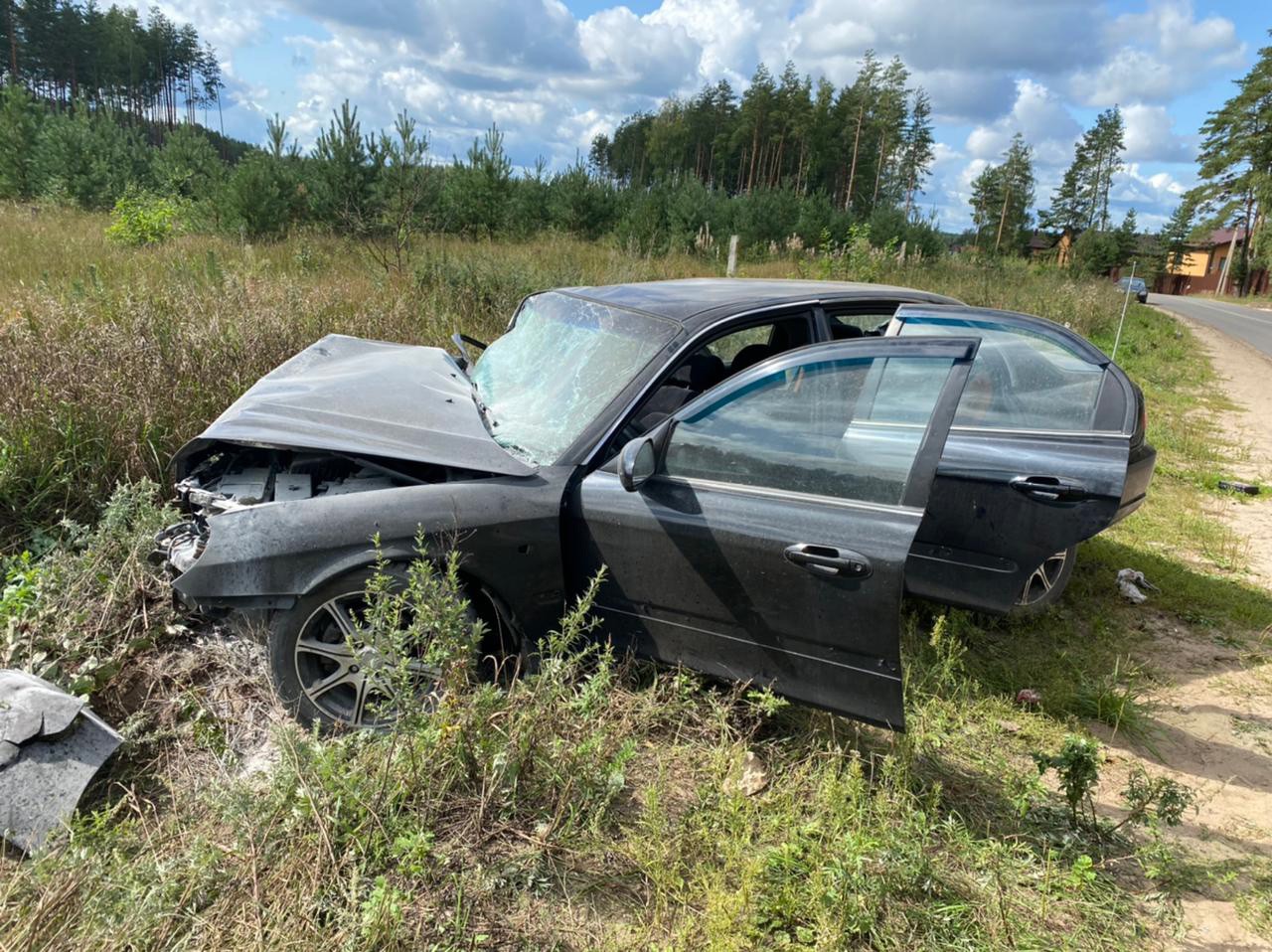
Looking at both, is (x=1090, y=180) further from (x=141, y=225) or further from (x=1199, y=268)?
(x=141, y=225)

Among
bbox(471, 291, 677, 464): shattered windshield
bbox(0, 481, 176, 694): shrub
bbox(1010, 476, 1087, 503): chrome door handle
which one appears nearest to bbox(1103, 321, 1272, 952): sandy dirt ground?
bbox(1010, 476, 1087, 503): chrome door handle

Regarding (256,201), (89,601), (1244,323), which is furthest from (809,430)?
(1244,323)

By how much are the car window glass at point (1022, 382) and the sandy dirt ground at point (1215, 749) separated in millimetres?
1468

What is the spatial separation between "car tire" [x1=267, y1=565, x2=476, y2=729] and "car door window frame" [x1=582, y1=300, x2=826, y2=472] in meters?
0.86

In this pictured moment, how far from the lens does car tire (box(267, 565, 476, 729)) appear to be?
2.54m

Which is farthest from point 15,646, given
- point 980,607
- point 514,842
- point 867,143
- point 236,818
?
point 867,143

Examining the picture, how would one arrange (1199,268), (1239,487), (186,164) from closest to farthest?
1. (1239,487)
2. (186,164)
3. (1199,268)

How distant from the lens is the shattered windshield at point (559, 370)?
2.97 meters

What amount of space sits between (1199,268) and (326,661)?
4110 inches

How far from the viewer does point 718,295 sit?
3.49 m

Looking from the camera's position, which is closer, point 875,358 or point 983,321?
point 875,358

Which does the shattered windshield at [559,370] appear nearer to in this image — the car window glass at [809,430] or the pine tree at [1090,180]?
the car window glass at [809,430]

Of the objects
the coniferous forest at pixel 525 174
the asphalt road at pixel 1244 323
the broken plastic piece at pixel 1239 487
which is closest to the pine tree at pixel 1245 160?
the coniferous forest at pixel 525 174

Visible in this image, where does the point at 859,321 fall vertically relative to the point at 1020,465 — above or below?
above
